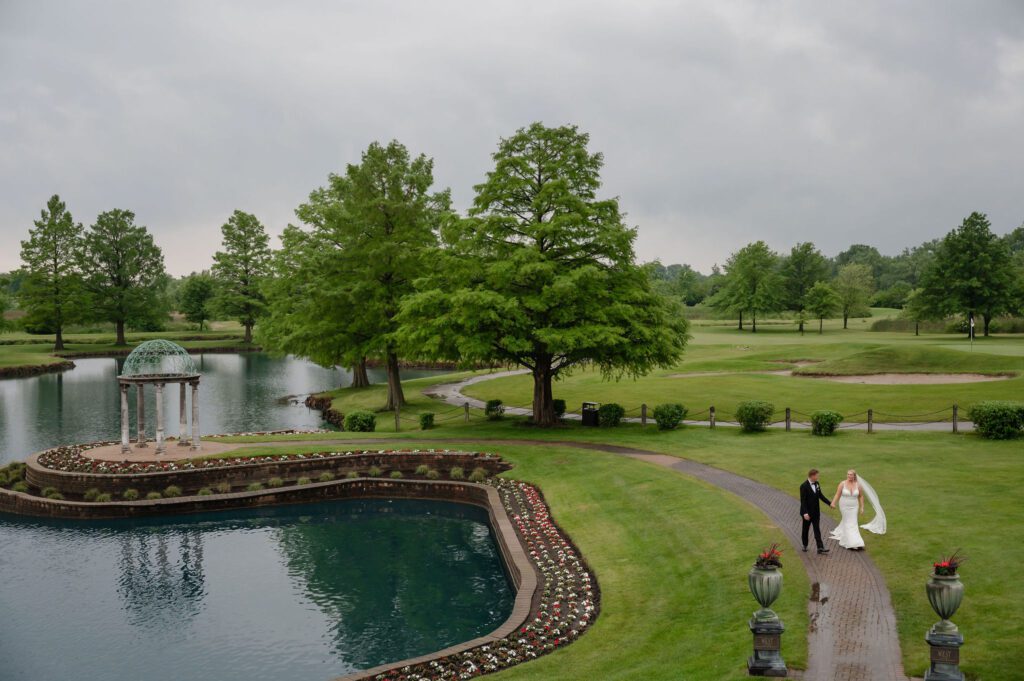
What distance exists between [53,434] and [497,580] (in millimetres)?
31877

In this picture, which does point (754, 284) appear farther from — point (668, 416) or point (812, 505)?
point (812, 505)

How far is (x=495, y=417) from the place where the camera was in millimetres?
37781

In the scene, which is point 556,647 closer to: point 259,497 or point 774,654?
point 774,654

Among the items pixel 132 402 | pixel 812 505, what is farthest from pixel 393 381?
pixel 812 505

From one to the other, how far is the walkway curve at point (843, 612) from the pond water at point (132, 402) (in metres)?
31.5

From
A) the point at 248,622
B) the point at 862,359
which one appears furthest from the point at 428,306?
the point at 862,359

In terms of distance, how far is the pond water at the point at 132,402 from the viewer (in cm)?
4084

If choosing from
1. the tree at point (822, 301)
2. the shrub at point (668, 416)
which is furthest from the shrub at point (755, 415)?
the tree at point (822, 301)

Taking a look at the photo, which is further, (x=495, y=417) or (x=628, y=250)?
(x=495, y=417)

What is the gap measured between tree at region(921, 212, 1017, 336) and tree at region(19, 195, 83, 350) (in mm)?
100332

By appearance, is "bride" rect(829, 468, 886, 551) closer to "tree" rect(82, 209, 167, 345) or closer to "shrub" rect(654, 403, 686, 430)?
"shrub" rect(654, 403, 686, 430)

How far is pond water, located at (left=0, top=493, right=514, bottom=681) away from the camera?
15461 millimetres

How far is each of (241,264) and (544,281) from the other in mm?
74149

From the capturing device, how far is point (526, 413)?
134 feet
